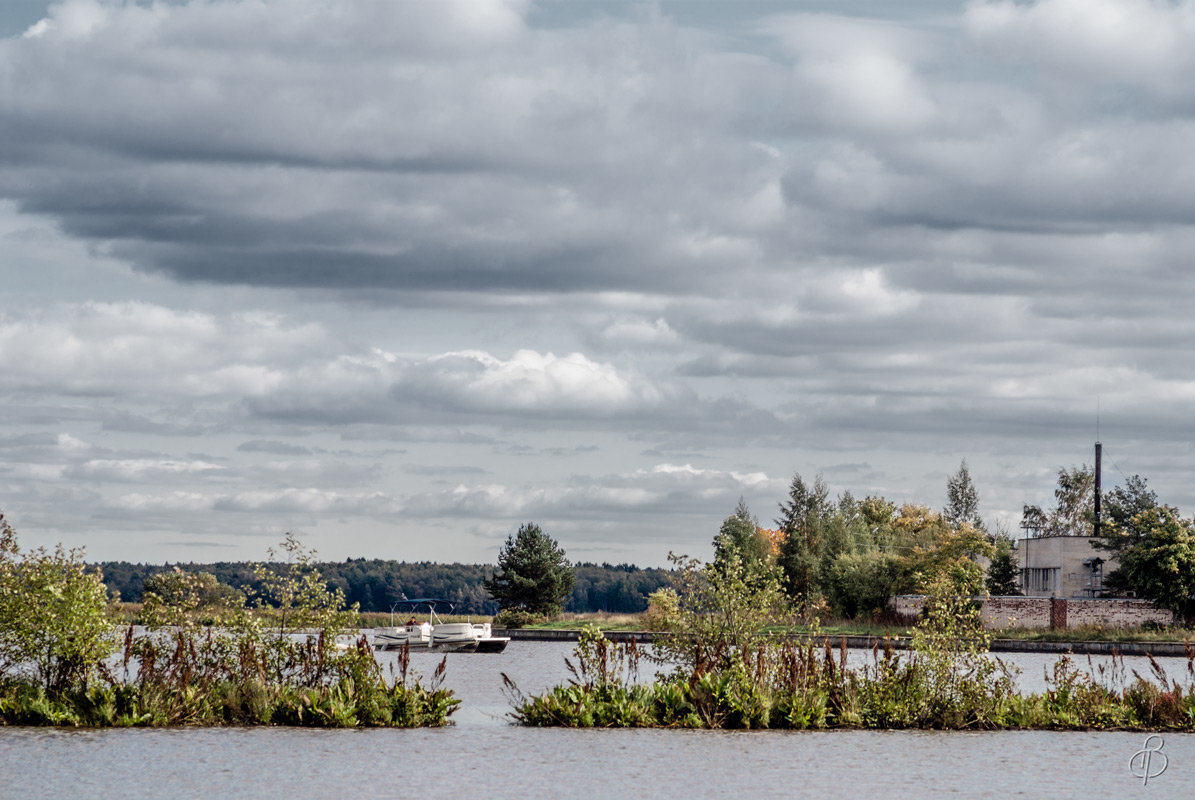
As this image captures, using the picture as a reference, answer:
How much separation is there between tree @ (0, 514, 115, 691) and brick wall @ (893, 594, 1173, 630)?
5735 centimetres

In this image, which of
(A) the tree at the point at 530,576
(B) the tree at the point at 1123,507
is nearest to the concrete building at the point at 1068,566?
(B) the tree at the point at 1123,507

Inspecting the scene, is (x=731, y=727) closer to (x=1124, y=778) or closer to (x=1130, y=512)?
(x=1124, y=778)

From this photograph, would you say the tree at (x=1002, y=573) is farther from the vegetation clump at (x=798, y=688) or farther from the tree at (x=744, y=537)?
the vegetation clump at (x=798, y=688)

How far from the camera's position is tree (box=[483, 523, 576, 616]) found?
9475cm

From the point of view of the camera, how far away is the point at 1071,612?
77312 millimetres

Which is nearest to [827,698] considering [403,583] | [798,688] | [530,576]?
[798,688]

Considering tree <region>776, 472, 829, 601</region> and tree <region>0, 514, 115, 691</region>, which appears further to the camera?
tree <region>776, 472, 829, 601</region>

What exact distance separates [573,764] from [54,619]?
9.49m

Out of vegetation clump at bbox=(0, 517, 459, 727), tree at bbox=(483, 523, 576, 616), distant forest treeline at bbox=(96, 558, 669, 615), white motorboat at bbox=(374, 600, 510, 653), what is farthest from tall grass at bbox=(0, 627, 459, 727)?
distant forest treeline at bbox=(96, 558, 669, 615)

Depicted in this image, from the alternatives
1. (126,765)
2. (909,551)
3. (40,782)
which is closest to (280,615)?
(126,765)

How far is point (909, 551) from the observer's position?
304ft

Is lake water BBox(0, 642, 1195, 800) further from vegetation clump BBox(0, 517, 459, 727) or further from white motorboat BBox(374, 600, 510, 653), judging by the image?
white motorboat BBox(374, 600, 510, 653)

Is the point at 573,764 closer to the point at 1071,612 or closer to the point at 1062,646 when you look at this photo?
the point at 1062,646

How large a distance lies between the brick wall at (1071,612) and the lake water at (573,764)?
51.0 m
